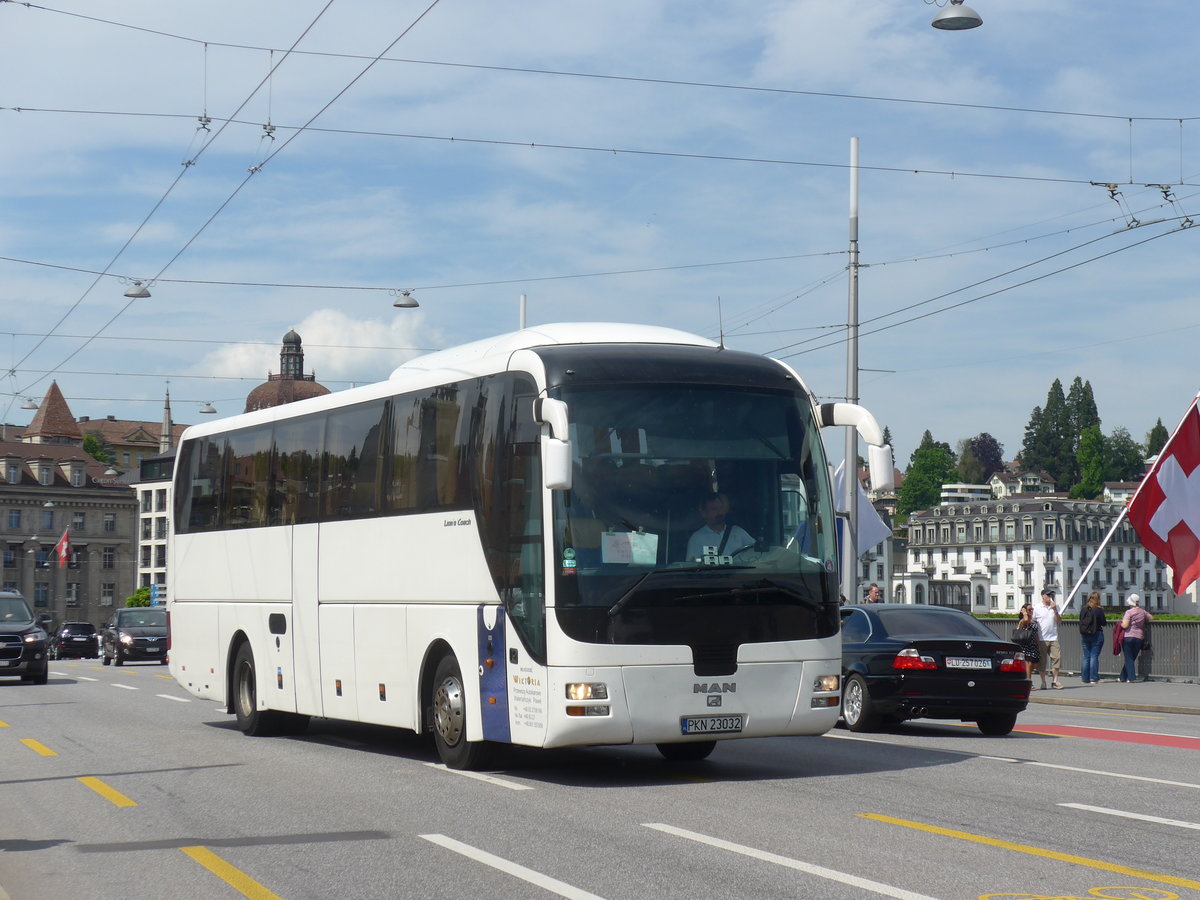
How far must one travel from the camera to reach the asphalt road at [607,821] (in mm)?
8250

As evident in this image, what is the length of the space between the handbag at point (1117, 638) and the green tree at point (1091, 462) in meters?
167

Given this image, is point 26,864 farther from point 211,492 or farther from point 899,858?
point 211,492

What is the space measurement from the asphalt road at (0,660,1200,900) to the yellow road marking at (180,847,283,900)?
2cm

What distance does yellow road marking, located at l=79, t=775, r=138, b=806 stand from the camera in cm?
1199

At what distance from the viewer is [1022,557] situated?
559 feet

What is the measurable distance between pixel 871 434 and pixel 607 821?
3920 millimetres

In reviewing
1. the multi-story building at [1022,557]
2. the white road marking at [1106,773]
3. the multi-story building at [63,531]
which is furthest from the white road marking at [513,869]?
the multi-story building at [1022,557]

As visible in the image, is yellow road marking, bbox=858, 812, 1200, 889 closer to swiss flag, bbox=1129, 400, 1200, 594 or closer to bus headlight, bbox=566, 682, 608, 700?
Result: bus headlight, bbox=566, 682, 608, 700

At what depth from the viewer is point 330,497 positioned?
1656cm

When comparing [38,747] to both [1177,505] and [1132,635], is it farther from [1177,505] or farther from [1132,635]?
[1132,635]

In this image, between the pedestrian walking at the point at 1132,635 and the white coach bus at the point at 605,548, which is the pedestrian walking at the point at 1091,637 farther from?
the white coach bus at the point at 605,548

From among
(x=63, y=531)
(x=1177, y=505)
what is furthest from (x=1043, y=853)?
(x=63, y=531)

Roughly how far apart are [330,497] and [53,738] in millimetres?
4550

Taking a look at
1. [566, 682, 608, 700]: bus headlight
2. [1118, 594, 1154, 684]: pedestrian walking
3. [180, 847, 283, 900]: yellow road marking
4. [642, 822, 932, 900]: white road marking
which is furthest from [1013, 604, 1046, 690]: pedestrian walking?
[180, 847, 283, 900]: yellow road marking
